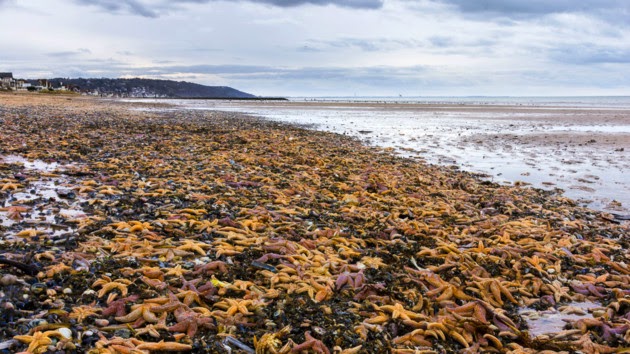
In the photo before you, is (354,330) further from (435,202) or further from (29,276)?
(435,202)

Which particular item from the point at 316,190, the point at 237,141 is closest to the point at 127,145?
the point at 237,141

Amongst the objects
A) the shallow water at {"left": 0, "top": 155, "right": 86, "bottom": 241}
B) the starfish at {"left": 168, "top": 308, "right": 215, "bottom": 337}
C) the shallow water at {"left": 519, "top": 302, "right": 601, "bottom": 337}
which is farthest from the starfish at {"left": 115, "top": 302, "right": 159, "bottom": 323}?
the shallow water at {"left": 519, "top": 302, "right": 601, "bottom": 337}

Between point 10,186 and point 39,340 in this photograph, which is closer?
point 39,340

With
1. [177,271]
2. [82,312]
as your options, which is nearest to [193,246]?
[177,271]

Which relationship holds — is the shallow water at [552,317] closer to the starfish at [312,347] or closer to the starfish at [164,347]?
the starfish at [312,347]

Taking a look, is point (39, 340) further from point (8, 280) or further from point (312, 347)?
point (312, 347)

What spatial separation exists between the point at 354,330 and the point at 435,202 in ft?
21.0

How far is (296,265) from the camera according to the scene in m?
6.32

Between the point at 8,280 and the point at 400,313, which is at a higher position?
the point at 8,280

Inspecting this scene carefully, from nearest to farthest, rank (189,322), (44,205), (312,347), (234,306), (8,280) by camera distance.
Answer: (312,347) < (189,322) < (234,306) < (8,280) < (44,205)

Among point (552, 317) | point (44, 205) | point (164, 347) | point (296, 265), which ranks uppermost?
point (44, 205)

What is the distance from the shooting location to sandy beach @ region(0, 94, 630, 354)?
466cm

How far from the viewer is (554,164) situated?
18.2m

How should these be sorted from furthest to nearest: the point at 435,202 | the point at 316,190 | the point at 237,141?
the point at 237,141, the point at 316,190, the point at 435,202
